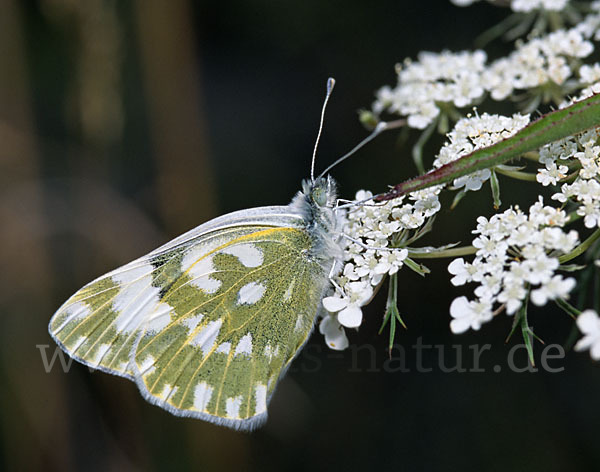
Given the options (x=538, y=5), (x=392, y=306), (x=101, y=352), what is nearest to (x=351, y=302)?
(x=392, y=306)

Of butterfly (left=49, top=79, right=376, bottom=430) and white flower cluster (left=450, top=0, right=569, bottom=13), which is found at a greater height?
white flower cluster (left=450, top=0, right=569, bottom=13)

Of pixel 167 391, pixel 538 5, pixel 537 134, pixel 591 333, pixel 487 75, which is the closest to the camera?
pixel 591 333

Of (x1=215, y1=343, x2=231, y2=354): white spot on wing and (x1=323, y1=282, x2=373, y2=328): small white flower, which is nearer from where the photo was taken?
(x1=323, y1=282, x2=373, y2=328): small white flower

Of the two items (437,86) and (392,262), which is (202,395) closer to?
(392,262)

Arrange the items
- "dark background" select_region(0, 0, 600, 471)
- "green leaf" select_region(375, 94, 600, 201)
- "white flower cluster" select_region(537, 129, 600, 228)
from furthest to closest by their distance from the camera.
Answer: "dark background" select_region(0, 0, 600, 471), "white flower cluster" select_region(537, 129, 600, 228), "green leaf" select_region(375, 94, 600, 201)

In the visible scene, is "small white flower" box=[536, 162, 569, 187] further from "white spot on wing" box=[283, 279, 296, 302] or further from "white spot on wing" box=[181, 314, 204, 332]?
"white spot on wing" box=[181, 314, 204, 332]

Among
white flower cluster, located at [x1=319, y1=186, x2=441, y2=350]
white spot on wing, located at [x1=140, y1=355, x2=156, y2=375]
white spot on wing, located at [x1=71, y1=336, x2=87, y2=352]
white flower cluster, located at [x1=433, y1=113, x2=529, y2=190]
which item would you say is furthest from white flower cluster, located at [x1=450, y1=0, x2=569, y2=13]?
white spot on wing, located at [x1=71, y1=336, x2=87, y2=352]

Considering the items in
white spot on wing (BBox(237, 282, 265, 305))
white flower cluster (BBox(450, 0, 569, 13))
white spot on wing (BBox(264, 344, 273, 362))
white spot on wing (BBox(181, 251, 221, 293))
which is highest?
white flower cluster (BBox(450, 0, 569, 13))

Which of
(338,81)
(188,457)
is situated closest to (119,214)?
(188,457)
